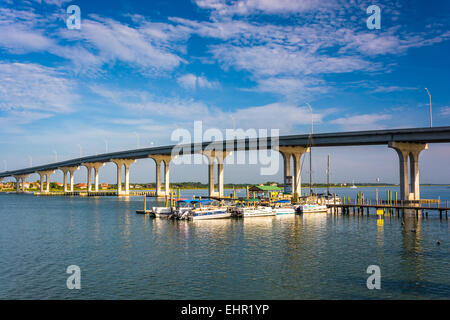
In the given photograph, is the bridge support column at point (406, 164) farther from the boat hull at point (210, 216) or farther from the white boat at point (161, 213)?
the white boat at point (161, 213)

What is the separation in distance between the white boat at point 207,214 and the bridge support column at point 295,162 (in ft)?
118

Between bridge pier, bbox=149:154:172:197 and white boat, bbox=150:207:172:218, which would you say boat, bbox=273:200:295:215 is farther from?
bridge pier, bbox=149:154:172:197

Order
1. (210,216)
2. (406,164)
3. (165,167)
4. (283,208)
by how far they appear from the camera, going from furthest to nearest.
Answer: (165,167), (406,164), (283,208), (210,216)

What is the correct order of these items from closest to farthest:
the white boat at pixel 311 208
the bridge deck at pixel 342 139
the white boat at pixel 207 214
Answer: the white boat at pixel 207 214 → the bridge deck at pixel 342 139 → the white boat at pixel 311 208

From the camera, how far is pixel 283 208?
73.8 metres

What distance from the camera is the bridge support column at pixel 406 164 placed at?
255 feet

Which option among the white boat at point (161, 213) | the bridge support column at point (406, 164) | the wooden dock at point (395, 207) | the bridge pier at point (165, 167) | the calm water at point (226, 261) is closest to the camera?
the calm water at point (226, 261)

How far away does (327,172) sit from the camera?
90.0 meters

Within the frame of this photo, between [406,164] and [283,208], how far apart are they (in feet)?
93.2

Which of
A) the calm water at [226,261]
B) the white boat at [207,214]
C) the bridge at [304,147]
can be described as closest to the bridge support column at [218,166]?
the bridge at [304,147]

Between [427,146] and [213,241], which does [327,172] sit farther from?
[213,241]

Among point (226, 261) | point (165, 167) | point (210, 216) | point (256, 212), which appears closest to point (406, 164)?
point (256, 212)

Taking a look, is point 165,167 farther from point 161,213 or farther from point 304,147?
point 161,213

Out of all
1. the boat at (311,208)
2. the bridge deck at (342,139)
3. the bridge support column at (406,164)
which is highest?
the bridge deck at (342,139)
